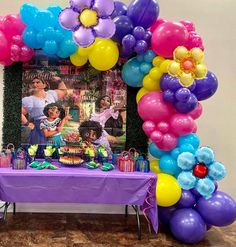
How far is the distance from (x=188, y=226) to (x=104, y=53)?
5.63 feet

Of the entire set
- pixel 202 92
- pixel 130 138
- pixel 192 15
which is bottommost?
pixel 130 138

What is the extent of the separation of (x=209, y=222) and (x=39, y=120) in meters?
1.96

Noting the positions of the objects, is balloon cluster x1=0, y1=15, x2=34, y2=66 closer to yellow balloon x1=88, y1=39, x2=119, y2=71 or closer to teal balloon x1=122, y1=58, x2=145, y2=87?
yellow balloon x1=88, y1=39, x2=119, y2=71

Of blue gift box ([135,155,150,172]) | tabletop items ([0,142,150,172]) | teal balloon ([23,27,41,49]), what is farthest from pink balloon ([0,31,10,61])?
blue gift box ([135,155,150,172])

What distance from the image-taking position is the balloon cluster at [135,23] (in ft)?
9.73

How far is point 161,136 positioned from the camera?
3.02 m

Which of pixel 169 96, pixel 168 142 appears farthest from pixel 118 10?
pixel 168 142

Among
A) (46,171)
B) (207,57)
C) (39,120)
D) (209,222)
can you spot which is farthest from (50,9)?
(209,222)

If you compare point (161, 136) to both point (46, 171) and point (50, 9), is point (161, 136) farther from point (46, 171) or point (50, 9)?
point (50, 9)


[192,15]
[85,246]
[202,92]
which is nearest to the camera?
[85,246]

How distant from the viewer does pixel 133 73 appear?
3.27m

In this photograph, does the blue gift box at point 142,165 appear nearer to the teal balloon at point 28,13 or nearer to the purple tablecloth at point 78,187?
the purple tablecloth at point 78,187

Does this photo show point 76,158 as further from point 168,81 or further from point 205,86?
point 205,86

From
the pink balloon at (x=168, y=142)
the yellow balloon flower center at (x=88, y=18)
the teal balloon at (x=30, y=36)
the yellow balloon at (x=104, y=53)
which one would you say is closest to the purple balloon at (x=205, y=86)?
the pink balloon at (x=168, y=142)
